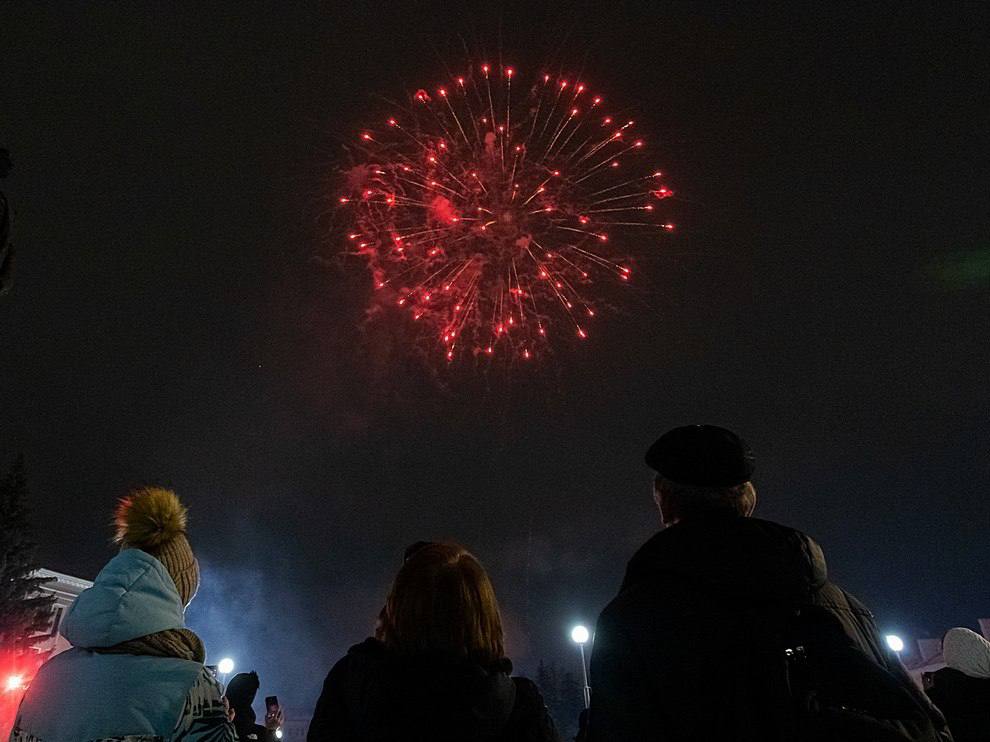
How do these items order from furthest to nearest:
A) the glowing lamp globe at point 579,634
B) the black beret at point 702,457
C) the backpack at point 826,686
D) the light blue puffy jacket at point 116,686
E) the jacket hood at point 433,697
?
the glowing lamp globe at point 579,634 < the light blue puffy jacket at point 116,686 < the black beret at point 702,457 < the jacket hood at point 433,697 < the backpack at point 826,686

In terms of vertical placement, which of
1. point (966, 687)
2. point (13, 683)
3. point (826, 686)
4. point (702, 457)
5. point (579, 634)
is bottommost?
point (826, 686)

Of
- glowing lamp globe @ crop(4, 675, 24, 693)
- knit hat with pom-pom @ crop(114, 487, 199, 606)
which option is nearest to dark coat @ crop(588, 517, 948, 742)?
knit hat with pom-pom @ crop(114, 487, 199, 606)

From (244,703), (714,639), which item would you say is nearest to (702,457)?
(714,639)

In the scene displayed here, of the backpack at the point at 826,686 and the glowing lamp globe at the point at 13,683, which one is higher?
the glowing lamp globe at the point at 13,683

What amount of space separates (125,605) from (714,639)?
9.59 ft

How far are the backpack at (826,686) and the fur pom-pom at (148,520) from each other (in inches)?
135

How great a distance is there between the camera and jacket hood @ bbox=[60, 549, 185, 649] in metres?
3.14

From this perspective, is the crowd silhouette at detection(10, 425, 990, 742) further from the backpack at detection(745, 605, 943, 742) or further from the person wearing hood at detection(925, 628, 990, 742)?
the person wearing hood at detection(925, 628, 990, 742)

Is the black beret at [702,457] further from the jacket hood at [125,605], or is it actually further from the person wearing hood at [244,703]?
the person wearing hood at [244,703]

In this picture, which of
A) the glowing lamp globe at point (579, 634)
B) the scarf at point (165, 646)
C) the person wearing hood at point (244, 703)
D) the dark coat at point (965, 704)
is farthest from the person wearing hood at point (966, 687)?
the glowing lamp globe at point (579, 634)

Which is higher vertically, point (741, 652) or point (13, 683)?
point (13, 683)

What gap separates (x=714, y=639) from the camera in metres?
2.30

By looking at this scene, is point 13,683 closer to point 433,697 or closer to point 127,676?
point 127,676

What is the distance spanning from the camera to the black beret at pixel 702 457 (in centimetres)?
289
